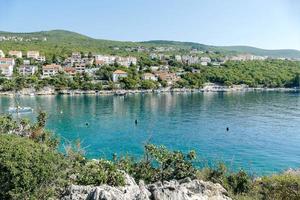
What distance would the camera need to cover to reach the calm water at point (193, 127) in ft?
90.9

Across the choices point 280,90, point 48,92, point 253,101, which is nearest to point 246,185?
point 253,101

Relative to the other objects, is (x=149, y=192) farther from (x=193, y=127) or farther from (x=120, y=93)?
(x=120, y=93)

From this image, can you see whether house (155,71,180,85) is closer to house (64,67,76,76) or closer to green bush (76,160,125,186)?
house (64,67,76,76)

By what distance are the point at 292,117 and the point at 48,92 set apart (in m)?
41.0

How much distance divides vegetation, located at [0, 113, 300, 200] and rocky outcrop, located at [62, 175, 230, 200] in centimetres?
81

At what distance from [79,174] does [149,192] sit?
3.22 m

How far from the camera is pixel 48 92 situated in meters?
68.6

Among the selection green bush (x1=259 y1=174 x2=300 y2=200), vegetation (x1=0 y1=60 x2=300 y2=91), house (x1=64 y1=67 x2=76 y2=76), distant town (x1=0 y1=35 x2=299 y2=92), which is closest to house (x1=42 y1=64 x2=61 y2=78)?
distant town (x1=0 y1=35 x2=299 y2=92)

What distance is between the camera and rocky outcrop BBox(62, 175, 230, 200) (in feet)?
27.5

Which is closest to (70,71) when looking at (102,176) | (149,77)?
(149,77)

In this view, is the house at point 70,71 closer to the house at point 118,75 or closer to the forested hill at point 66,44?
the house at point 118,75

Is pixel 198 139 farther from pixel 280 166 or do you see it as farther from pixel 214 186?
pixel 214 186

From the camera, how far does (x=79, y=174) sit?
11.8m

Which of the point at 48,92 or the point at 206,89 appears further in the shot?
the point at 206,89
